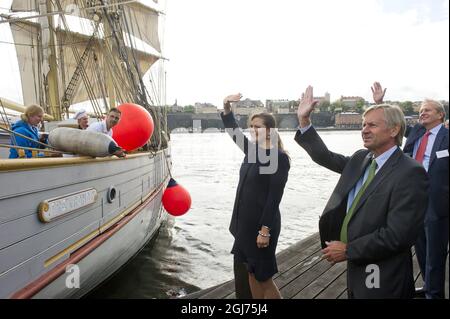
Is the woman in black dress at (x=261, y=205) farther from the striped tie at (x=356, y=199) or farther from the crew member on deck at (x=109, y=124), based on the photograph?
the crew member on deck at (x=109, y=124)

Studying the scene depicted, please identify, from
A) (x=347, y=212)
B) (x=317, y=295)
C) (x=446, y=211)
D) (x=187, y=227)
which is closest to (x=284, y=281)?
(x=317, y=295)

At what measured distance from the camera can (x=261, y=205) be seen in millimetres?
2801

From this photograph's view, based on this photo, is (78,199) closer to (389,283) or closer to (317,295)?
(317,295)

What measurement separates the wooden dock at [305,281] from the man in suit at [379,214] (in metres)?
1.73

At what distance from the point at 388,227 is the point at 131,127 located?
3932 millimetres

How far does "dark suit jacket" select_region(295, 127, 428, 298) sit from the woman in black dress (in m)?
0.66

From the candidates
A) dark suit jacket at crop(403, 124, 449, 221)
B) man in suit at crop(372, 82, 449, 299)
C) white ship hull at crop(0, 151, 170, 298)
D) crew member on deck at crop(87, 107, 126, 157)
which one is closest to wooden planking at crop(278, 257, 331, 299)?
man in suit at crop(372, 82, 449, 299)

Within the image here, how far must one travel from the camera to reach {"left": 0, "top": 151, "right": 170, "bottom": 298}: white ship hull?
3066mm

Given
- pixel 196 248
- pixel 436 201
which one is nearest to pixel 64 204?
pixel 436 201

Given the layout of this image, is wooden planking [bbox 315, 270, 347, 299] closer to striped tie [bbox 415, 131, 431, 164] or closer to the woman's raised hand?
striped tie [bbox 415, 131, 431, 164]

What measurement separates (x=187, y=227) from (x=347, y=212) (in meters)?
9.33

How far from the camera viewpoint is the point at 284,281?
13.2 feet

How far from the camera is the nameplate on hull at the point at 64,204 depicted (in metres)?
3.46

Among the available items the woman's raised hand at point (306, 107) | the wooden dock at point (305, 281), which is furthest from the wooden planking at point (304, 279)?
the woman's raised hand at point (306, 107)
